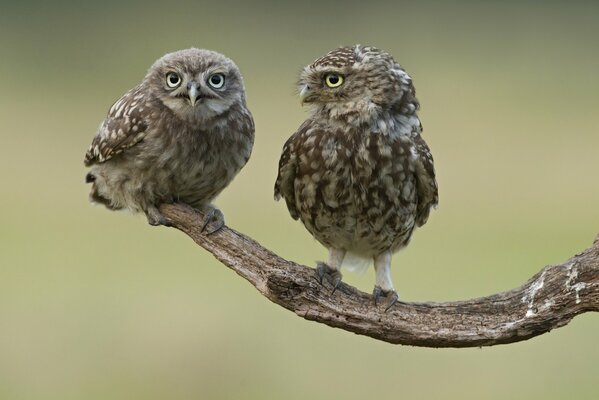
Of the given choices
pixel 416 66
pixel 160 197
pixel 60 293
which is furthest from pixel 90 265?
pixel 160 197

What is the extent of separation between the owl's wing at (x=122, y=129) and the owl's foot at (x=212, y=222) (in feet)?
1.73

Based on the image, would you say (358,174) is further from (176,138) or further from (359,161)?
(176,138)

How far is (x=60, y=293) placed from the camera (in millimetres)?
14828

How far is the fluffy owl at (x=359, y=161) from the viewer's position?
6.58 meters

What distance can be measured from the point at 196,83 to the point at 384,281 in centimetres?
133

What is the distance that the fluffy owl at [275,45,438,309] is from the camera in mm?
6582

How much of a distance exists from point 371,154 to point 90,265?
9.25m

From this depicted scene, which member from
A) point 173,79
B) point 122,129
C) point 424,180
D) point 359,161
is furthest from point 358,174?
point 122,129

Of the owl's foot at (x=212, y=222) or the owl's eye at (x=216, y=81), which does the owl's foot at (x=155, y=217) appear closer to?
the owl's foot at (x=212, y=222)

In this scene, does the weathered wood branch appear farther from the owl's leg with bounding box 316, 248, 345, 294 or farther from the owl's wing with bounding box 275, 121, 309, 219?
the owl's wing with bounding box 275, 121, 309, 219

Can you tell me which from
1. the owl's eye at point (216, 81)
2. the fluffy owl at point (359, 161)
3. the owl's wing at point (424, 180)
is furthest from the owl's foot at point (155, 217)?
the owl's wing at point (424, 180)

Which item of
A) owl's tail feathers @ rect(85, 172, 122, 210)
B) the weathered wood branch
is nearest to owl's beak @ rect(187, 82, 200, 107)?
the weathered wood branch

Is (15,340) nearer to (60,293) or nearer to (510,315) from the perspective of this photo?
(60,293)

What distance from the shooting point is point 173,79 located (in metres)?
6.82
